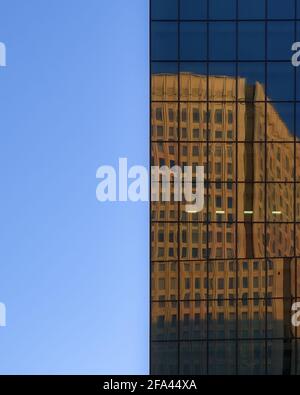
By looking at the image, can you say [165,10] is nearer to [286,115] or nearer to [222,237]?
[286,115]

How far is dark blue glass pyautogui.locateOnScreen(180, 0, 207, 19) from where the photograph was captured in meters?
35.9

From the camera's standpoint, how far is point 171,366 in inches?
1420

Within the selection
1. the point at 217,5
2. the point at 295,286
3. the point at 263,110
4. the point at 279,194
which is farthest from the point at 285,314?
the point at 217,5

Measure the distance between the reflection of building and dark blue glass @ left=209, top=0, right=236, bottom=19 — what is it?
196 cm

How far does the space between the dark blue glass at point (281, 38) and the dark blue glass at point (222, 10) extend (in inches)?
44.3

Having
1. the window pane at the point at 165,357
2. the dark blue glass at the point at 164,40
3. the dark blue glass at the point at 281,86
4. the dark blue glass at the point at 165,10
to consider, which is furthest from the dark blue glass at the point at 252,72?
the window pane at the point at 165,357

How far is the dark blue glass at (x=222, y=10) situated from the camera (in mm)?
35938

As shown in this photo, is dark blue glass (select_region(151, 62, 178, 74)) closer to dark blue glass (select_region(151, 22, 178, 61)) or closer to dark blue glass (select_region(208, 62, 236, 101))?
dark blue glass (select_region(151, 22, 178, 61))

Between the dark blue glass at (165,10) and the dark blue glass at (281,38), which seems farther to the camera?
the dark blue glass at (281,38)

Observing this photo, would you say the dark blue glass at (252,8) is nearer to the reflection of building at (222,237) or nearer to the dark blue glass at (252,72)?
the dark blue glass at (252,72)

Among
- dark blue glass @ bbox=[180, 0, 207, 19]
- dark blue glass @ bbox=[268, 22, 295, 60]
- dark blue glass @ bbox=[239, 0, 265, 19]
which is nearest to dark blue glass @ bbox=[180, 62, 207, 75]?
dark blue glass @ bbox=[180, 0, 207, 19]

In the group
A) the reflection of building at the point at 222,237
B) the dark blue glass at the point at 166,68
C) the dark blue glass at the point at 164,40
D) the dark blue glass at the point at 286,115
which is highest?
the dark blue glass at the point at 164,40

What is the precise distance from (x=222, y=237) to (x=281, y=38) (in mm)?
5813

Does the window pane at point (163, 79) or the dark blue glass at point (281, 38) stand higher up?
the dark blue glass at point (281, 38)
